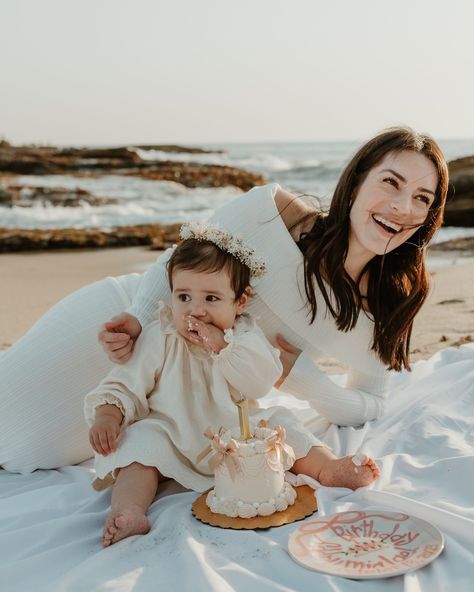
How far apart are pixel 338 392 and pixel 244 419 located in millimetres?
835

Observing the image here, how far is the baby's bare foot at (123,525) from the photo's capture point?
228cm

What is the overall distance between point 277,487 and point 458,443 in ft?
2.69

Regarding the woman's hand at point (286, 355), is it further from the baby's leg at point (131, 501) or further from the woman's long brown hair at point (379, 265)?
the baby's leg at point (131, 501)

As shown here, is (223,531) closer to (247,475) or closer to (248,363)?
(247,475)

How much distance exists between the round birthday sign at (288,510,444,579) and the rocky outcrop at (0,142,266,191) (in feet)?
62.3

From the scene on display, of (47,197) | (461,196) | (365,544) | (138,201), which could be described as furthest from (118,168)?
(365,544)

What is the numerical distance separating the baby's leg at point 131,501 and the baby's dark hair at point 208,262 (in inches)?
24.0

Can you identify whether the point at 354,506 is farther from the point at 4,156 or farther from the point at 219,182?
the point at 4,156

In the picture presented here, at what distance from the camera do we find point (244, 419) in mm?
2416

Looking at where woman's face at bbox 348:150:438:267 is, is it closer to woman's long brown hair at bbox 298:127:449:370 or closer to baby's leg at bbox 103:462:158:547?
woman's long brown hair at bbox 298:127:449:370

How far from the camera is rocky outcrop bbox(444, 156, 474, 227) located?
11.6 m

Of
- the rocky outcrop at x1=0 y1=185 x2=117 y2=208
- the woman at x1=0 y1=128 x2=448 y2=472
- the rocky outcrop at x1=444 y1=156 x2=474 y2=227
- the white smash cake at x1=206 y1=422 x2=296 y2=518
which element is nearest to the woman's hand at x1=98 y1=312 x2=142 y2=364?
the woman at x1=0 y1=128 x2=448 y2=472

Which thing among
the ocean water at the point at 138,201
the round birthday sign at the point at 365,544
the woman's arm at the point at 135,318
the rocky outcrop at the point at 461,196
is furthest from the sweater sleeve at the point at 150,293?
the rocky outcrop at the point at 461,196

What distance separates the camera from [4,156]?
24.8m
